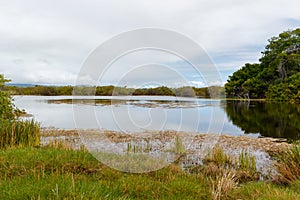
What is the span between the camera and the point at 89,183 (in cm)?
423

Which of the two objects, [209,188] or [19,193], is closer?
[19,193]

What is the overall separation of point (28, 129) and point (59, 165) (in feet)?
13.1

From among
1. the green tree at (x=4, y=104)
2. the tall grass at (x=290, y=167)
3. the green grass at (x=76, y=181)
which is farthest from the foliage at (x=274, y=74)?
the green grass at (x=76, y=181)

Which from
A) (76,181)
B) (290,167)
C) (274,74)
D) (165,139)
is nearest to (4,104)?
(165,139)

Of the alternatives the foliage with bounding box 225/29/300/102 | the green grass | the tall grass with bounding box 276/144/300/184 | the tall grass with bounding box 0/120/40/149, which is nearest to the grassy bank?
the green grass

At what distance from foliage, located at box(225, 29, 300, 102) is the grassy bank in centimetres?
4962

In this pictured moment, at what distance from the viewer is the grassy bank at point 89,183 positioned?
12.1 ft

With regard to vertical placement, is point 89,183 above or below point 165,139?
→ above

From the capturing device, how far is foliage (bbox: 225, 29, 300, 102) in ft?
169

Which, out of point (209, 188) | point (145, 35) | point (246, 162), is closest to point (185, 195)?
point (209, 188)

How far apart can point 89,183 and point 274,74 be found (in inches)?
2494

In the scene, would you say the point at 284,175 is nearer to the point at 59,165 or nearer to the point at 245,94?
the point at 59,165

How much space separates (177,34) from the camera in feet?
20.9

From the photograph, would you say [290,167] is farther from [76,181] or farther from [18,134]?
[18,134]
